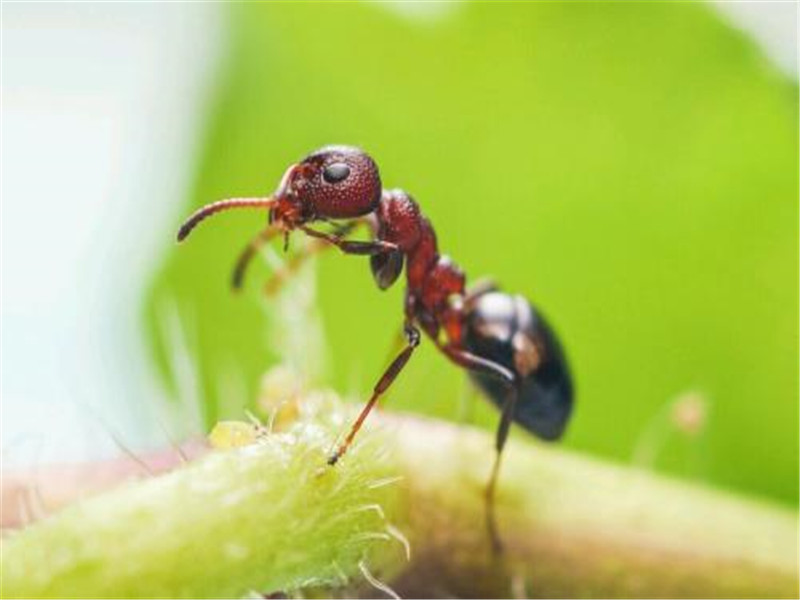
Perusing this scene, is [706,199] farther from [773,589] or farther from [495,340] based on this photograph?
[773,589]

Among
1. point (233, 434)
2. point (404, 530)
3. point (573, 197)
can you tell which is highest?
point (573, 197)

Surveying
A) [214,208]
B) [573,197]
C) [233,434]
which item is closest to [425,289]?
[573,197]

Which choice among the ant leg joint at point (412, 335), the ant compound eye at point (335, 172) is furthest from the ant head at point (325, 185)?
the ant leg joint at point (412, 335)

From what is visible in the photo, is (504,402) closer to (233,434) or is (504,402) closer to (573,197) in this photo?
(573,197)

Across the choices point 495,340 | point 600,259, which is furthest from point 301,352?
point 600,259

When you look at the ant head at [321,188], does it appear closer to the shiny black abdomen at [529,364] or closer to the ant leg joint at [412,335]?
the ant leg joint at [412,335]
